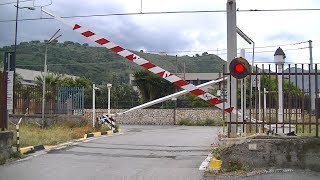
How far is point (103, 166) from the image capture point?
11.0 m

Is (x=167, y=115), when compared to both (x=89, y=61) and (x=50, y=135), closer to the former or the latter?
(x=50, y=135)

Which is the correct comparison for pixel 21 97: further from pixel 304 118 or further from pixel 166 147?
pixel 304 118

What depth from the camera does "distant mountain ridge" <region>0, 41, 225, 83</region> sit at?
218 ft

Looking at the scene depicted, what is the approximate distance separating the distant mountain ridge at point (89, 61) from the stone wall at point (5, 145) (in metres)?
47.1

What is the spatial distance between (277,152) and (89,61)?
69536mm

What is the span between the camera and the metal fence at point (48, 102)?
81.5 ft

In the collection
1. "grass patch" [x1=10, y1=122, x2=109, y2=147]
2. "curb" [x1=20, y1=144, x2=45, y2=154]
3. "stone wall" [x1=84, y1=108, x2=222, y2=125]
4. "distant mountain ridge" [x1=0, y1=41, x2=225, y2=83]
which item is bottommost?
"curb" [x1=20, y1=144, x2=45, y2=154]

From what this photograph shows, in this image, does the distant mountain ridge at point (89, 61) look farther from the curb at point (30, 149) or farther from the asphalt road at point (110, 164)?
the asphalt road at point (110, 164)

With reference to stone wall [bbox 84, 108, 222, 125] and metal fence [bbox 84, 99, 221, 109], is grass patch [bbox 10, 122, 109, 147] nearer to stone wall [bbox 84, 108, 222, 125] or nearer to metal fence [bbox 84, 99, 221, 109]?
stone wall [bbox 84, 108, 222, 125]

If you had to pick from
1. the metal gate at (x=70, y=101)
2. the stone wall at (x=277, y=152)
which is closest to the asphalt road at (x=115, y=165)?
the stone wall at (x=277, y=152)

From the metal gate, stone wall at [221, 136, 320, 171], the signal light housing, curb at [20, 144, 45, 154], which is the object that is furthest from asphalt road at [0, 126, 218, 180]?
the metal gate

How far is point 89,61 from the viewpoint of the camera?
76375 millimetres

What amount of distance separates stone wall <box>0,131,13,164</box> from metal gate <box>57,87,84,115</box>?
42.7ft

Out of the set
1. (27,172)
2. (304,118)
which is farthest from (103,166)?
(304,118)
